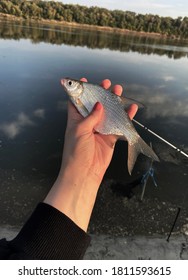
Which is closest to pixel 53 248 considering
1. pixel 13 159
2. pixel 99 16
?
pixel 13 159

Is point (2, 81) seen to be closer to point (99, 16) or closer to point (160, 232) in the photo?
point (160, 232)

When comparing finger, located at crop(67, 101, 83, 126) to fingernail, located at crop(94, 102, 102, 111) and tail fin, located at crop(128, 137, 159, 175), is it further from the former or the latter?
tail fin, located at crop(128, 137, 159, 175)

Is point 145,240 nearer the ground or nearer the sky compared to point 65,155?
nearer the ground

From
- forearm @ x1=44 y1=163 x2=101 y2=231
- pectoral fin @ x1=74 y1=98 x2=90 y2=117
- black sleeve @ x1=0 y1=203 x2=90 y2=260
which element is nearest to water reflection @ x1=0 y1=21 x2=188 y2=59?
pectoral fin @ x1=74 y1=98 x2=90 y2=117

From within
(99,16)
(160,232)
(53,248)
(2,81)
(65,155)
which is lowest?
(160,232)

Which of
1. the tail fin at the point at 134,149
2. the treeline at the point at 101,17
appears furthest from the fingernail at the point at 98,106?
the treeline at the point at 101,17

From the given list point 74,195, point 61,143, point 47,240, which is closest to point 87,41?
point 61,143
